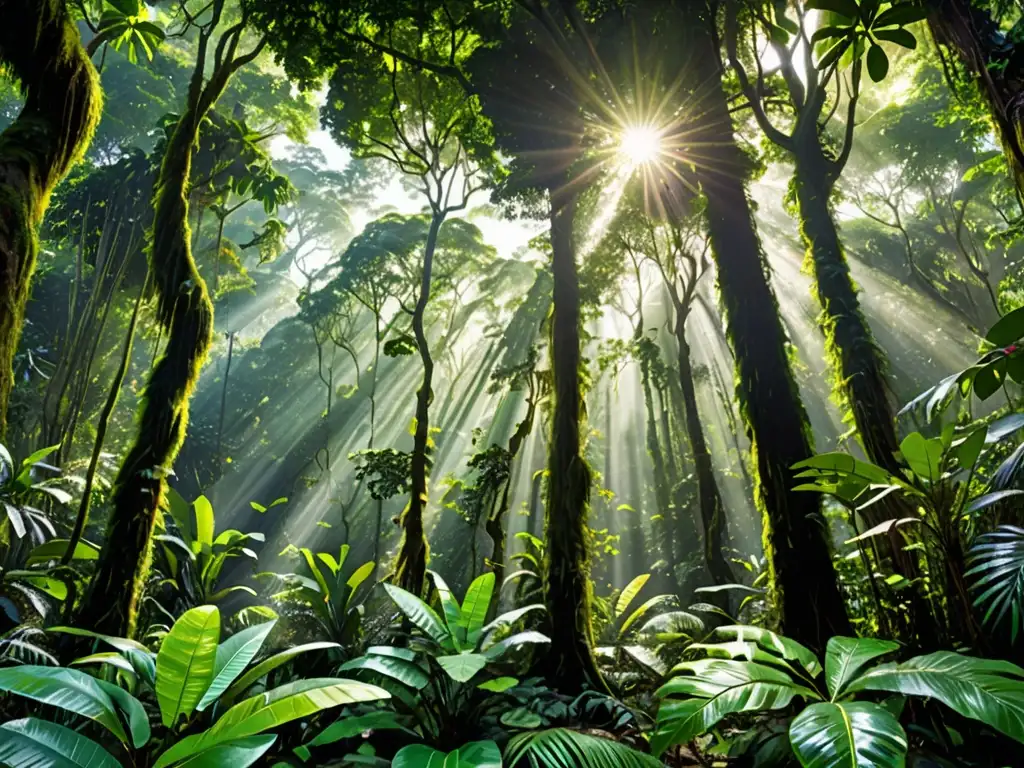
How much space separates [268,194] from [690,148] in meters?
5.39

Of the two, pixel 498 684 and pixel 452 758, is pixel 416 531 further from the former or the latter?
pixel 452 758

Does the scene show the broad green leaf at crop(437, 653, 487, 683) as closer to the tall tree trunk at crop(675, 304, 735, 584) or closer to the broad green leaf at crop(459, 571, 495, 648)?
the broad green leaf at crop(459, 571, 495, 648)

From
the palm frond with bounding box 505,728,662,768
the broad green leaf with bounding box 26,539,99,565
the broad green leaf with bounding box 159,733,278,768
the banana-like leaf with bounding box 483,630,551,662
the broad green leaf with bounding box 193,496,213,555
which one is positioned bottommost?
the palm frond with bounding box 505,728,662,768

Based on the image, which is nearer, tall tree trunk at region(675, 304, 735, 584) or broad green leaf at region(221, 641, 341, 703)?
broad green leaf at region(221, 641, 341, 703)

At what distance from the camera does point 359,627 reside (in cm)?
559

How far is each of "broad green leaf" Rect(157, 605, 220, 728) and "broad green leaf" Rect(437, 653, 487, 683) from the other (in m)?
1.06

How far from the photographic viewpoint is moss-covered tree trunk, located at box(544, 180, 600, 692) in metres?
3.95

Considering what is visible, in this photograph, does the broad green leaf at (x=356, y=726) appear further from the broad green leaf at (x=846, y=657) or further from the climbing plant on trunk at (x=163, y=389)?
the broad green leaf at (x=846, y=657)

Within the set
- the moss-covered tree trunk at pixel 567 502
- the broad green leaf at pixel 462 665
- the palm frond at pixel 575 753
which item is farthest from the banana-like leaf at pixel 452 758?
the moss-covered tree trunk at pixel 567 502

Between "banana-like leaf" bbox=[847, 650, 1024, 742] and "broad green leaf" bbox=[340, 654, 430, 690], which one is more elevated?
"broad green leaf" bbox=[340, 654, 430, 690]

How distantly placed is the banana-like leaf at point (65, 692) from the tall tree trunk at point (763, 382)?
11.1 feet

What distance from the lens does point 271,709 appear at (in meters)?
1.96

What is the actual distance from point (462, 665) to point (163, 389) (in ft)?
10.3

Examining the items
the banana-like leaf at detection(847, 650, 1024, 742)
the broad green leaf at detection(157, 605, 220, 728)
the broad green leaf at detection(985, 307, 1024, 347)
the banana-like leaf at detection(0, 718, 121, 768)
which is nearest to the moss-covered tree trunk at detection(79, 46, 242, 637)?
the broad green leaf at detection(157, 605, 220, 728)
